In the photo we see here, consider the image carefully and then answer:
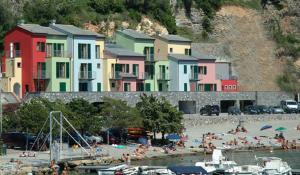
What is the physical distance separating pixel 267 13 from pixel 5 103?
208 feet

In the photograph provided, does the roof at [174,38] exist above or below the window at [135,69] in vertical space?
above

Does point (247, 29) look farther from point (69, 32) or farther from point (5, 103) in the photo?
point (5, 103)

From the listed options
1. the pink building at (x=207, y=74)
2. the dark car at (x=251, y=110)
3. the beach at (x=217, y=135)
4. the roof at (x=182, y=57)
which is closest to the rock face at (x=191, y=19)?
the pink building at (x=207, y=74)

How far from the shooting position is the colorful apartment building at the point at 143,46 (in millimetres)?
112125

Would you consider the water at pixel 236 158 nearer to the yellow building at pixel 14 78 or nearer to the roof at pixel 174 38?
the yellow building at pixel 14 78

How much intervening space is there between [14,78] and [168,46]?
24.8 meters

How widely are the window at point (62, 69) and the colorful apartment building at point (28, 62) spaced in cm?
59

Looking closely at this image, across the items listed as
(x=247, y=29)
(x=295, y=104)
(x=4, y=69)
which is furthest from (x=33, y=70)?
(x=247, y=29)

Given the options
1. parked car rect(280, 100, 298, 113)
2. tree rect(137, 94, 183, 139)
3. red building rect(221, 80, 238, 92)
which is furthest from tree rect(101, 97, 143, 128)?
red building rect(221, 80, 238, 92)

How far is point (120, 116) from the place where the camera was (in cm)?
8450

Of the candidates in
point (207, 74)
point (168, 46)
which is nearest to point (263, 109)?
point (207, 74)

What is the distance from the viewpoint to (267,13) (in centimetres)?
14325

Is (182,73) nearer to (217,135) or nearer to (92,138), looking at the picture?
(217,135)

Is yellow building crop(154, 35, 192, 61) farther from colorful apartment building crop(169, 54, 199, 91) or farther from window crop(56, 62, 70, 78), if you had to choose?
window crop(56, 62, 70, 78)
